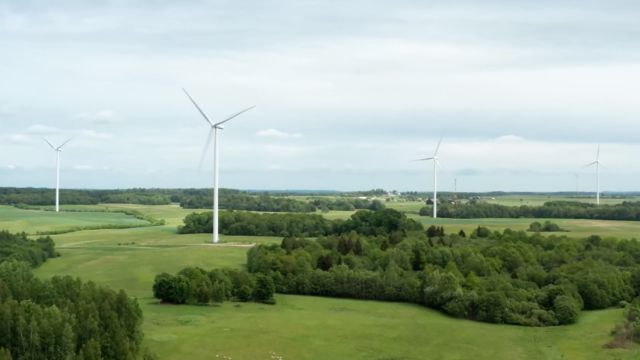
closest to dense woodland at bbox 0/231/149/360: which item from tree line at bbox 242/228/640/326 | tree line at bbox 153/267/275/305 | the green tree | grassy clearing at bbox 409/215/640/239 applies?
tree line at bbox 153/267/275/305

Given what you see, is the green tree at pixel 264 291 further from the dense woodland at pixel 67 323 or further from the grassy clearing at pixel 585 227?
the grassy clearing at pixel 585 227

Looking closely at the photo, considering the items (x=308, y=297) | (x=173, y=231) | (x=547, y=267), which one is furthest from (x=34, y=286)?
(x=173, y=231)

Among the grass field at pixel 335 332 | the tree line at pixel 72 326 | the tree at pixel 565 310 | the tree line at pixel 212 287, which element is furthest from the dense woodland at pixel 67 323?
the tree at pixel 565 310

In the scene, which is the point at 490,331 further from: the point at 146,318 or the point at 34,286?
the point at 34,286

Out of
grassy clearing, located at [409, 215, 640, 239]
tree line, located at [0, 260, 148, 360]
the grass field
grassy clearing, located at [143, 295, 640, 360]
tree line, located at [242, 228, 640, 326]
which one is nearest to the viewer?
tree line, located at [0, 260, 148, 360]

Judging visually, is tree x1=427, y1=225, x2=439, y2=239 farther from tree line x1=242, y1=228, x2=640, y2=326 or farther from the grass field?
the grass field

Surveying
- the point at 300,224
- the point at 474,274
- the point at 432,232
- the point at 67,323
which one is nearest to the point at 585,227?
the point at 432,232
